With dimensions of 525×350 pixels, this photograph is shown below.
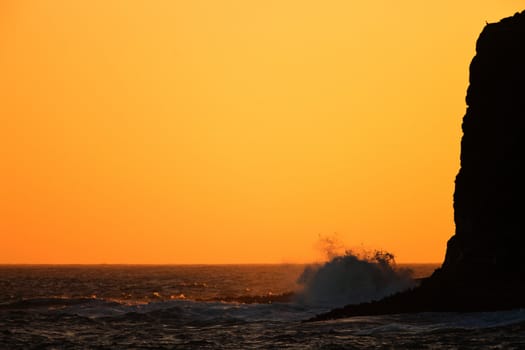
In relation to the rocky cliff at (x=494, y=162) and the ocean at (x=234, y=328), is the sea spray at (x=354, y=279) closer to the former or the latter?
the ocean at (x=234, y=328)

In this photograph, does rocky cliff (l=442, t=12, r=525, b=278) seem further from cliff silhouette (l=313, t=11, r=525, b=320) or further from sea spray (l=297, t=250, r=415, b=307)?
sea spray (l=297, t=250, r=415, b=307)

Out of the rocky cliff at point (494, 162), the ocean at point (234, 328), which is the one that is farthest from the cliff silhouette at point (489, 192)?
the ocean at point (234, 328)

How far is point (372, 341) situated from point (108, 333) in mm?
14818

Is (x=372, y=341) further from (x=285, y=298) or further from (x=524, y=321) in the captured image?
(x=285, y=298)

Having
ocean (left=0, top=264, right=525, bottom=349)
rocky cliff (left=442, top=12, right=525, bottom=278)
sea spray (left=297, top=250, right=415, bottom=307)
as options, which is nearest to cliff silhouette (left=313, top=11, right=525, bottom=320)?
rocky cliff (left=442, top=12, right=525, bottom=278)

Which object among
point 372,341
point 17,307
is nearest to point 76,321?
point 17,307

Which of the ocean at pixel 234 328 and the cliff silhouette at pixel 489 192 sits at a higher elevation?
the cliff silhouette at pixel 489 192

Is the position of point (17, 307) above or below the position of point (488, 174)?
below

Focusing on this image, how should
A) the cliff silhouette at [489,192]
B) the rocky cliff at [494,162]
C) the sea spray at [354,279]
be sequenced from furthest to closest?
the sea spray at [354,279] → the rocky cliff at [494,162] → the cliff silhouette at [489,192]

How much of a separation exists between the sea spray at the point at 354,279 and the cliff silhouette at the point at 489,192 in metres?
15.8

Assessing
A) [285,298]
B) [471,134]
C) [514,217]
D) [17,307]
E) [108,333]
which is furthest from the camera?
[285,298]

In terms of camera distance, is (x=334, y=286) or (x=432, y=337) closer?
(x=432, y=337)

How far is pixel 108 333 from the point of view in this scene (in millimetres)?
49312

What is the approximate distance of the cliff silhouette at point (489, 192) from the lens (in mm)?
52188
